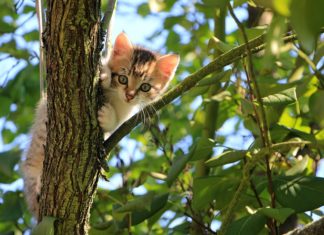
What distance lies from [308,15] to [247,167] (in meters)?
1.13

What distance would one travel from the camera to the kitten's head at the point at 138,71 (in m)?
Result: 3.34

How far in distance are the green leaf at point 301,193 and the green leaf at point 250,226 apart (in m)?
0.10

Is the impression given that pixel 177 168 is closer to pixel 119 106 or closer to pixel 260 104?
pixel 260 104

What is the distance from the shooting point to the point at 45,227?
186 centimetres

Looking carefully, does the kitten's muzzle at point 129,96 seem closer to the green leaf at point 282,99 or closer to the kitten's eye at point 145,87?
the kitten's eye at point 145,87

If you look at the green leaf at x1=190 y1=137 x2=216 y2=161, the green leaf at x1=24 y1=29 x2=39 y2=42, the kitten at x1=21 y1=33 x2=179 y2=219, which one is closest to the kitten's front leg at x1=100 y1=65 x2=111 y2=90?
the kitten at x1=21 y1=33 x2=179 y2=219

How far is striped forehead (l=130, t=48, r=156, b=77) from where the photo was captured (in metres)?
3.54

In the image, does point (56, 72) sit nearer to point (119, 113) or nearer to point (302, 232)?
point (302, 232)

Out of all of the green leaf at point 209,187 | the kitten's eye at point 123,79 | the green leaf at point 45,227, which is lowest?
the green leaf at point 209,187

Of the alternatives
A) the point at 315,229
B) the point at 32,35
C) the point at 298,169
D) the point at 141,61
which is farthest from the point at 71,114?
the point at 32,35

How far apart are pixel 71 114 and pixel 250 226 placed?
2.40 ft

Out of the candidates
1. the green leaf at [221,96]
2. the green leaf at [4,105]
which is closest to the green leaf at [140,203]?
the green leaf at [221,96]

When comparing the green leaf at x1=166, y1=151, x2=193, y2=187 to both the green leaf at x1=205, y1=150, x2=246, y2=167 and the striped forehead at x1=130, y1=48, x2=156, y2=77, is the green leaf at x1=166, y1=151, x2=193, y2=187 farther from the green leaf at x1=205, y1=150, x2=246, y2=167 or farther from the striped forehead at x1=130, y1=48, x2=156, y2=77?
the striped forehead at x1=130, y1=48, x2=156, y2=77

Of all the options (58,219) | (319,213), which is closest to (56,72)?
(58,219)
